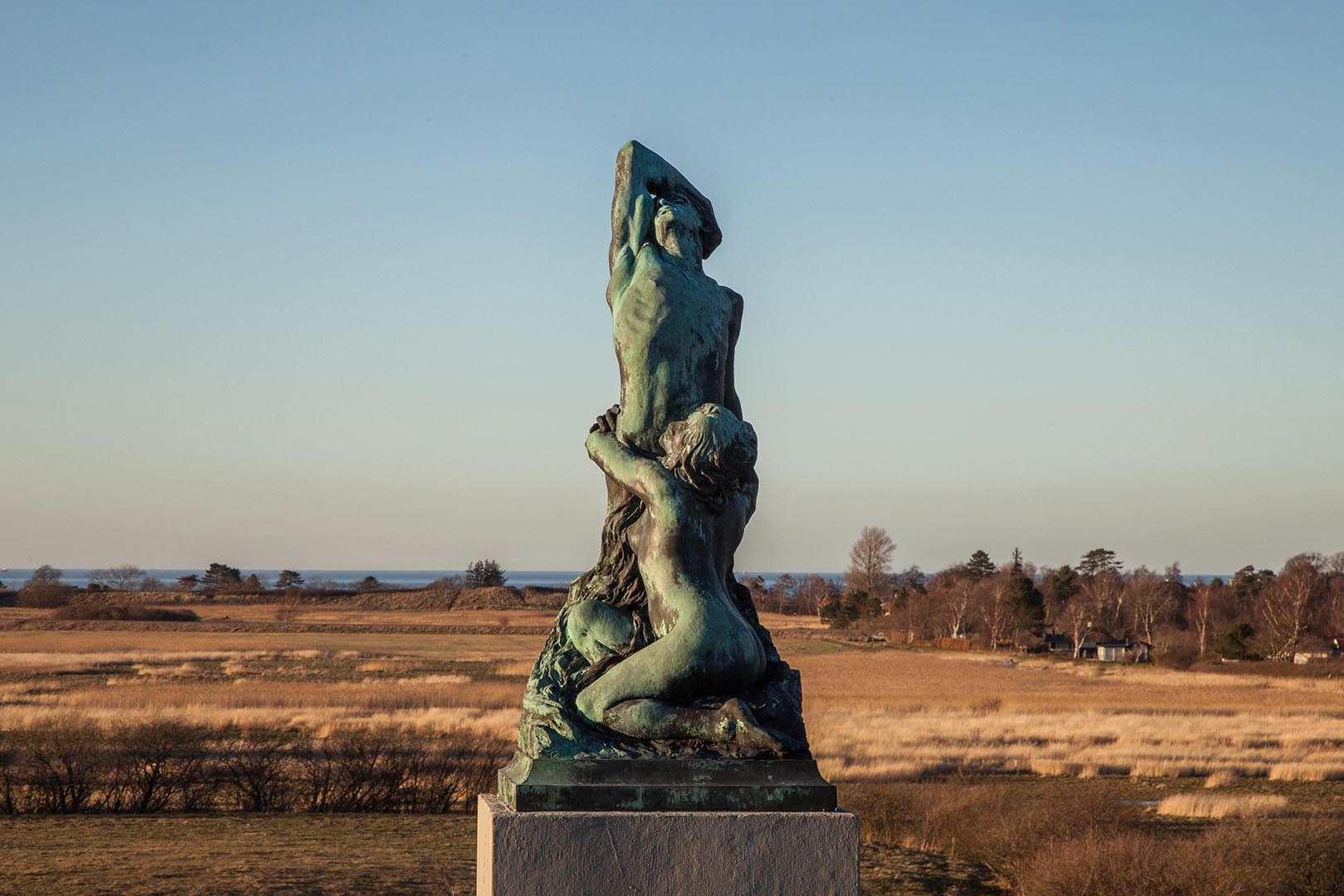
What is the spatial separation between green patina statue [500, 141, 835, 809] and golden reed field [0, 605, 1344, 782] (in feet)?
76.7

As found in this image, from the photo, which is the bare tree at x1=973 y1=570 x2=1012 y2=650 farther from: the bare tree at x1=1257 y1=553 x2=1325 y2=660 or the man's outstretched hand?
the man's outstretched hand

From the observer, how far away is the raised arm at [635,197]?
7023mm

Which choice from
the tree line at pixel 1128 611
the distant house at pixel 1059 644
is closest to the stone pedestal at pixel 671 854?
the tree line at pixel 1128 611

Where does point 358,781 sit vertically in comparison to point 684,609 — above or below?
below

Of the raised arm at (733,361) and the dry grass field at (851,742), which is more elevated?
the raised arm at (733,361)

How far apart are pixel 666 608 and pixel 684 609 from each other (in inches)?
4.3

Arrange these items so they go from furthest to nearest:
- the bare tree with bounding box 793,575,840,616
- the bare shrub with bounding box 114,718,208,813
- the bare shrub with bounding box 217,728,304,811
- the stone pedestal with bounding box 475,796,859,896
Result: the bare tree with bounding box 793,575,840,616 < the bare shrub with bounding box 217,728,304,811 < the bare shrub with bounding box 114,718,208,813 < the stone pedestal with bounding box 475,796,859,896

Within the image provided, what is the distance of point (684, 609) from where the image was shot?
6246 mm

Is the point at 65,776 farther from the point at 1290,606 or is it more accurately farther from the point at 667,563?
the point at 1290,606

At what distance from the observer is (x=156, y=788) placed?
25.2m

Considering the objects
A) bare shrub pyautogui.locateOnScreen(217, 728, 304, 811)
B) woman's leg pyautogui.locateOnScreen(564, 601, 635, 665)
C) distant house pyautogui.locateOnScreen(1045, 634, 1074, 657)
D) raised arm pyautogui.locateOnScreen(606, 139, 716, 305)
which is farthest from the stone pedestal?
distant house pyautogui.locateOnScreen(1045, 634, 1074, 657)

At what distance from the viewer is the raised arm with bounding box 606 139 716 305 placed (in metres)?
7.02

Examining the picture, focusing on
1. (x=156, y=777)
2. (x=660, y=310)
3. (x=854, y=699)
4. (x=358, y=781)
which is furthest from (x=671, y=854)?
(x=854, y=699)

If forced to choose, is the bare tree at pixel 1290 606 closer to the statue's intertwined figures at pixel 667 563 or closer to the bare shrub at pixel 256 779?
the bare shrub at pixel 256 779
